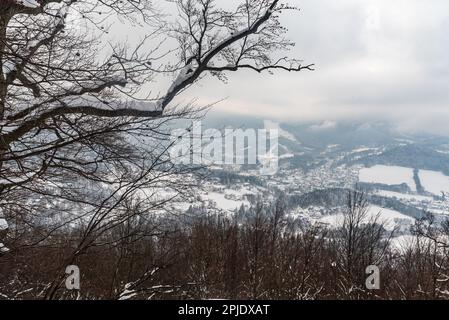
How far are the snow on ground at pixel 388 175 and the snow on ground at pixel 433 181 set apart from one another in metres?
4.03

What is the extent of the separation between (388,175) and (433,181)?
1814cm

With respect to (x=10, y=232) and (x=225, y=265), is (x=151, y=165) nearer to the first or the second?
(x=10, y=232)

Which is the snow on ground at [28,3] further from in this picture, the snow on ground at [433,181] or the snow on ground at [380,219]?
the snow on ground at [433,181]

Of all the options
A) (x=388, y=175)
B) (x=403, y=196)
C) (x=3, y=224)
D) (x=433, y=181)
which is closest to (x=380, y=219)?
→ (x=403, y=196)

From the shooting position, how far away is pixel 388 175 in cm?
15525

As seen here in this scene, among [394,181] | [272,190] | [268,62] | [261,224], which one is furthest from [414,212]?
[268,62]

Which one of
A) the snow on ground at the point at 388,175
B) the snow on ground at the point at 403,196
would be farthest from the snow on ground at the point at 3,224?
the snow on ground at the point at 388,175

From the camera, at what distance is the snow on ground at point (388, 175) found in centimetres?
14512

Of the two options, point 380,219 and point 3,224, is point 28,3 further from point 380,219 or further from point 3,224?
point 380,219

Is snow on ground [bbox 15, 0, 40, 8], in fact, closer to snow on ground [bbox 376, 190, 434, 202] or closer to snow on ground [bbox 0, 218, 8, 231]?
snow on ground [bbox 0, 218, 8, 231]

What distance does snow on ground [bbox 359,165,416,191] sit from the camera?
145 m

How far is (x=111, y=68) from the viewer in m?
3.65

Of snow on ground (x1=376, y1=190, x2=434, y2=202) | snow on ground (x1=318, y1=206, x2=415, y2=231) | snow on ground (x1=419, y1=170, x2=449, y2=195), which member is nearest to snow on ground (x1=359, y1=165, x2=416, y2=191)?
snow on ground (x1=419, y1=170, x2=449, y2=195)

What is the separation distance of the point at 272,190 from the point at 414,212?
3749cm
